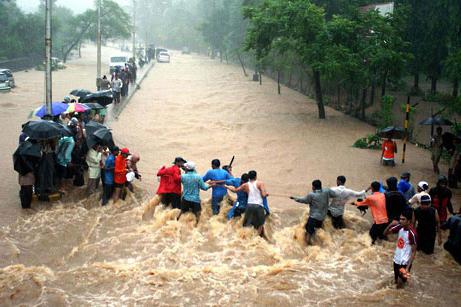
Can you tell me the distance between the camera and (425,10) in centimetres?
2695

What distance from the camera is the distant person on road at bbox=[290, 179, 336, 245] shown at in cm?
937

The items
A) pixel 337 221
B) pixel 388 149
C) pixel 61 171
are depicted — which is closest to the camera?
pixel 337 221

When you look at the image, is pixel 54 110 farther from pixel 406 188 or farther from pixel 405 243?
pixel 405 243

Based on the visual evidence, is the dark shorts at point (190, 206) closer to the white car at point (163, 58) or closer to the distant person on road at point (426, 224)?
the distant person on road at point (426, 224)

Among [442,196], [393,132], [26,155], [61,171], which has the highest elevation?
[393,132]

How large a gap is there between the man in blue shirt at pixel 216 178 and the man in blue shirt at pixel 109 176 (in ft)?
6.96

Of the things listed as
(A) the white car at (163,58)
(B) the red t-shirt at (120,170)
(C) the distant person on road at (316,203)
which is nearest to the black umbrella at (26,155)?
(B) the red t-shirt at (120,170)

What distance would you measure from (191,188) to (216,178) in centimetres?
55

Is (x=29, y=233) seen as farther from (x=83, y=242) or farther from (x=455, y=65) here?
(x=455, y=65)

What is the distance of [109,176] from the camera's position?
1098 centimetres

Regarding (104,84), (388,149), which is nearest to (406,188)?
(388,149)

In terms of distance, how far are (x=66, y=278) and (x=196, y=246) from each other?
7.90 feet

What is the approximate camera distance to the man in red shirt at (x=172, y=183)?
34.0 ft

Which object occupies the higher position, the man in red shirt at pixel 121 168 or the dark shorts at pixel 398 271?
the man in red shirt at pixel 121 168
